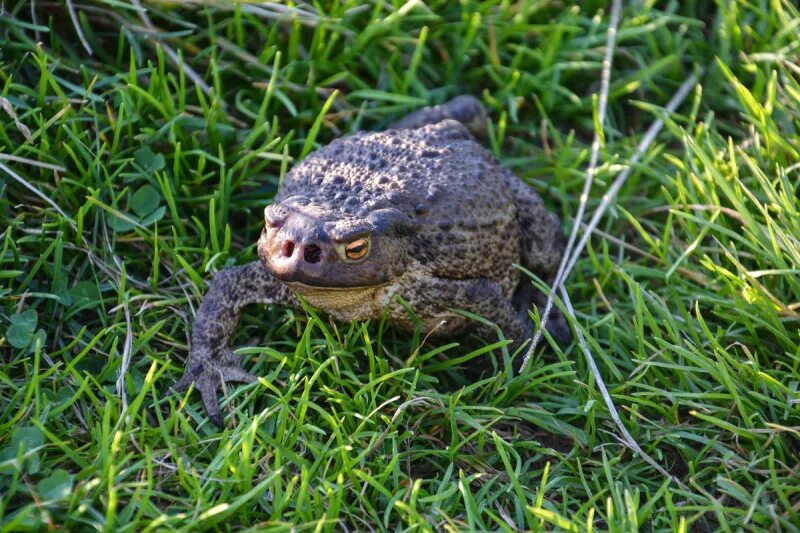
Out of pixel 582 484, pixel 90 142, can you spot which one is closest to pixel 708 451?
pixel 582 484

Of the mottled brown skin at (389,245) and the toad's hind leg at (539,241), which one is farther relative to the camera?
the toad's hind leg at (539,241)

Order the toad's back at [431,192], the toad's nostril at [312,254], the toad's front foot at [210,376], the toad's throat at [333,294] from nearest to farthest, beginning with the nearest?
the toad's nostril at [312,254]
the toad's throat at [333,294]
the toad's front foot at [210,376]
the toad's back at [431,192]

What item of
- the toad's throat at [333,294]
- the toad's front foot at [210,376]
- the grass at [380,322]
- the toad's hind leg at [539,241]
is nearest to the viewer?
the grass at [380,322]

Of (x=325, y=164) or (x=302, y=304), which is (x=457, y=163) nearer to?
(x=325, y=164)

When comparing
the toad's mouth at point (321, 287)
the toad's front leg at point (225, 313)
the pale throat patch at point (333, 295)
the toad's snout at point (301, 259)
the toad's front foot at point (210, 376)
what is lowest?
the toad's front foot at point (210, 376)

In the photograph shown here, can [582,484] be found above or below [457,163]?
below

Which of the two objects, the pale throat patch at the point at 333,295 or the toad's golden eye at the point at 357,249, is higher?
the toad's golden eye at the point at 357,249

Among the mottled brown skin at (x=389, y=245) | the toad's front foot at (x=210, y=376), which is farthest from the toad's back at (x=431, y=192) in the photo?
the toad's front foot at (x=210, y=376)

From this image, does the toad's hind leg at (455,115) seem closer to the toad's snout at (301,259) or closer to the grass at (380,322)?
the grass at (380,322)
